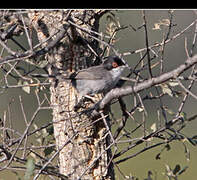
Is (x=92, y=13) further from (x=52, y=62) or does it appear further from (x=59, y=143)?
(x=59, y=143)

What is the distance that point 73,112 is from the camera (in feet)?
10.9

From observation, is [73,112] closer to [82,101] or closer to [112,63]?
Result: [82,101]

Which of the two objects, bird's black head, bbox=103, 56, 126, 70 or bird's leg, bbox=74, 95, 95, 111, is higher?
bird's black head, bbox=103, 56, 126, 70

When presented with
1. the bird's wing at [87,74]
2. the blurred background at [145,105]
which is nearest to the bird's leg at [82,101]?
the bird's wing at [87,74]

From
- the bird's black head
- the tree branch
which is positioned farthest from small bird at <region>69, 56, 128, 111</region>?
the tree branch

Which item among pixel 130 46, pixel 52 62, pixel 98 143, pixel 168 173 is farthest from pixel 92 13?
pixel 130 46

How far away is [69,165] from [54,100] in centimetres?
47

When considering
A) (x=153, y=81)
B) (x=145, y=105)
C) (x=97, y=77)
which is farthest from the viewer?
(x=145, y=105)

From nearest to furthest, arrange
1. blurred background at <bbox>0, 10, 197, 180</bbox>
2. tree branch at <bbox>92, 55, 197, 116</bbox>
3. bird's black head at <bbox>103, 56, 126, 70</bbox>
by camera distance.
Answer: tree branch at <bbox>92, 55, 197, 116</bbox>
bird's black head at <bbox>103, 56, 126, 70</bbox>
blurred background at <bbox>0, 10, 197, 180</bbox>

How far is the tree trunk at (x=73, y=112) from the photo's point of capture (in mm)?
3277

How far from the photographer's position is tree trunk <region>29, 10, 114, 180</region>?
3.28m

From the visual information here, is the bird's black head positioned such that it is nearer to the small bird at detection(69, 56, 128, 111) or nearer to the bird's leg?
the small bird at detection(69, 56, 128, 111)

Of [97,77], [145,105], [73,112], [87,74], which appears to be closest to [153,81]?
[73,112]

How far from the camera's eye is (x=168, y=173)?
327 centimetres
